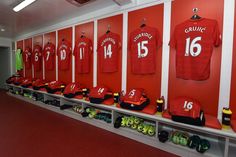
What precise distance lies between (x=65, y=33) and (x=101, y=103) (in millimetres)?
2503

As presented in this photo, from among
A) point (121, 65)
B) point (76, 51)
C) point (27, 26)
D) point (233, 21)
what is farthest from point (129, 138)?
point (27, 26)

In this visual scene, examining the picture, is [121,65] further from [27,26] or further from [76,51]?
[27,26]

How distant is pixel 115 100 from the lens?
2676 millimetres

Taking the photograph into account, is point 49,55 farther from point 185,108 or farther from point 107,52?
point 185,108

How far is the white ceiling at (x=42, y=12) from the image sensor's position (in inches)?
116

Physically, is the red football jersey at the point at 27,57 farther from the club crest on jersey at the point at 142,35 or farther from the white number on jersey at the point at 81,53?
the club crest on jersey at the point at 142,35

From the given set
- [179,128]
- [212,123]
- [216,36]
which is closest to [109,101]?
[179,128]

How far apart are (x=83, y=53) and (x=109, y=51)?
2.72 feet

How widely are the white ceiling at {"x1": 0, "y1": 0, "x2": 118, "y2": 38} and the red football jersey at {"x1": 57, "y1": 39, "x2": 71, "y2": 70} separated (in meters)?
0.70

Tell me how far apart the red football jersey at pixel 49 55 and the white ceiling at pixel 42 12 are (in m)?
0.71

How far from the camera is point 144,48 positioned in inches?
97.0

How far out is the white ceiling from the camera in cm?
294

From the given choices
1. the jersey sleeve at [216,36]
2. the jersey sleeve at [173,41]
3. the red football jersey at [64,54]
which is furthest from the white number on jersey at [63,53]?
the jersey sleeve at [216,36]

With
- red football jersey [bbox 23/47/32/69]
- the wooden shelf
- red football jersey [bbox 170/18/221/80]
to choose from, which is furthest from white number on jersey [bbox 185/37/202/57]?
red football jersey [bbox 23/47/32/69]
